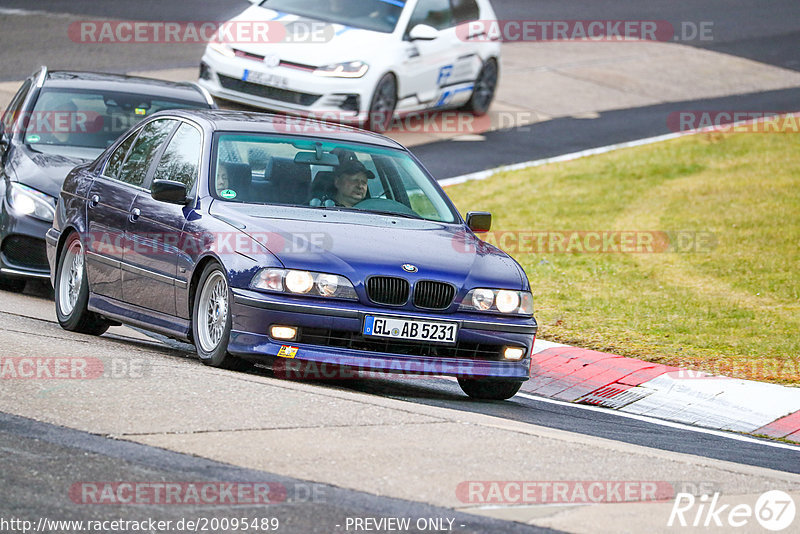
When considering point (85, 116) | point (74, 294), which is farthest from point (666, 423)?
point (85, 116)

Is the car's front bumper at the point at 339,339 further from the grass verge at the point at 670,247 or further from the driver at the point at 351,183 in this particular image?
the grass verge at the point at 670,247

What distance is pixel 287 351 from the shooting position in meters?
8.01

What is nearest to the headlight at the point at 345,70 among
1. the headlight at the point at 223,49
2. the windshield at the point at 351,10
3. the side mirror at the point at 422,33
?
the windshield at the point at 351,10

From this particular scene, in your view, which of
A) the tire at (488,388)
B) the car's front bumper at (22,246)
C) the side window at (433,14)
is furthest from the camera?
the side window at (433,14)

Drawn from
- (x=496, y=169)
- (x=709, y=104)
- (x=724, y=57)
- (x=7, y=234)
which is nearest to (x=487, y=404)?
(x=7, y=234)

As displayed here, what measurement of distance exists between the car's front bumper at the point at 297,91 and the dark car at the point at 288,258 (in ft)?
24.9

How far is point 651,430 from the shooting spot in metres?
8.73

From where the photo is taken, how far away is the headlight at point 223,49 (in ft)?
59.7

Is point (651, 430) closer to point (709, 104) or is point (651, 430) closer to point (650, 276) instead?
point (650, 276)

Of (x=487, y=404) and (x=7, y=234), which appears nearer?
(x=487, y=404)

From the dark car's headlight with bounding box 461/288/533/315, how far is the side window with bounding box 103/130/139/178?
3.02 meters

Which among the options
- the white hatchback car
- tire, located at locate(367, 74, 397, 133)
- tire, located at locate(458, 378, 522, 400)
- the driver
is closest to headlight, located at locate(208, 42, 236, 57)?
the white hatchback car

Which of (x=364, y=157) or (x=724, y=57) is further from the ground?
(x=724, y=57)

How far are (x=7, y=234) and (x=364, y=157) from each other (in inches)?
138
